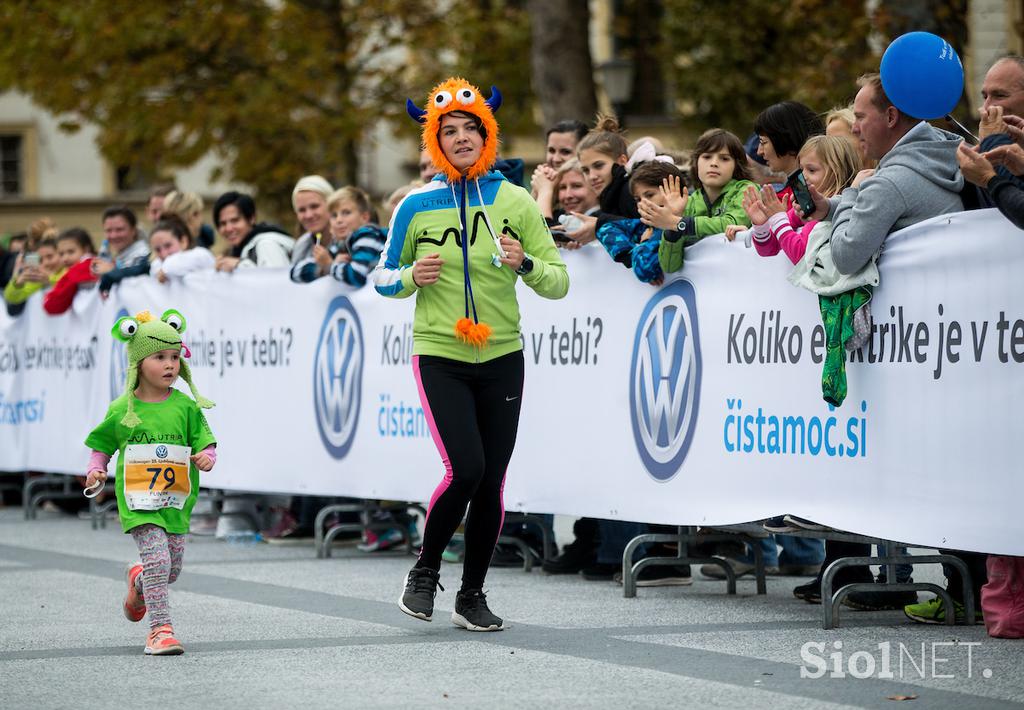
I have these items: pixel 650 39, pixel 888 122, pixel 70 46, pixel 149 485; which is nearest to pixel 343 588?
pixel 149 485

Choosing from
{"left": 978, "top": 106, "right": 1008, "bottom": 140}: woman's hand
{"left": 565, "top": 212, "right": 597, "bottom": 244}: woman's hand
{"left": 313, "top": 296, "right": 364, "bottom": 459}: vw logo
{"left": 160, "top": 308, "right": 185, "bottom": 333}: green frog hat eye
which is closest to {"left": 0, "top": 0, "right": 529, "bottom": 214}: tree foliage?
{"left": 313, "top": 296, "right": 364, "bottom": 459}: vw logo

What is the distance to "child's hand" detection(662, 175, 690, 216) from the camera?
9.25 m

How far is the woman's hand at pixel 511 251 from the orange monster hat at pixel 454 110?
1.34 ft

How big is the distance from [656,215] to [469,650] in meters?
2.56

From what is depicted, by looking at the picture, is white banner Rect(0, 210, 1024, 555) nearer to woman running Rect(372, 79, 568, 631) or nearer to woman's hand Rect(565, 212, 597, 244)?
woman's hand Rect(565, 212, 597, 244)

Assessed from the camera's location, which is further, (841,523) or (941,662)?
(841,523)

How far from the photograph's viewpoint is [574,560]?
412 inches

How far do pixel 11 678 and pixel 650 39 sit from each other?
35.1 metres

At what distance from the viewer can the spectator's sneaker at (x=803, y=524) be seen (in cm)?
829

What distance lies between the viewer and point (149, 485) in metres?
7.73

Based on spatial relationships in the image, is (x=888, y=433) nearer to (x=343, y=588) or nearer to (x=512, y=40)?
(x=343, y=588)

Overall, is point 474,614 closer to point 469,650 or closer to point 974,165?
point 469,650

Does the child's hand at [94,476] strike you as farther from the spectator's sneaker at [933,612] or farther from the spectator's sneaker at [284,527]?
the spectator's sneaker at [284,527]

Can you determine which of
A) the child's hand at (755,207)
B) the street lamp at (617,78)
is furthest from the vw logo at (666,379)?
the street lamp at (617,78)
